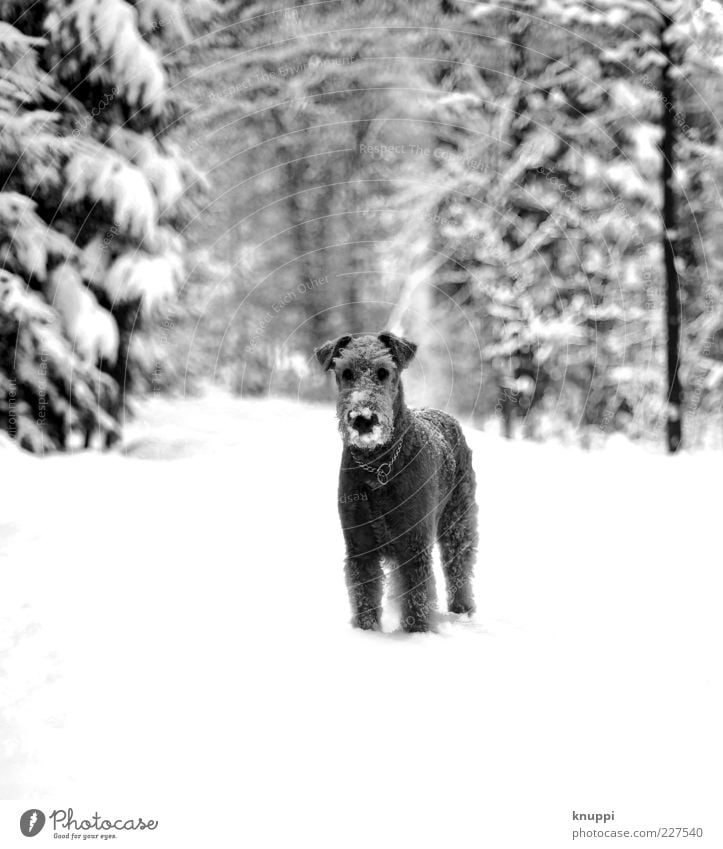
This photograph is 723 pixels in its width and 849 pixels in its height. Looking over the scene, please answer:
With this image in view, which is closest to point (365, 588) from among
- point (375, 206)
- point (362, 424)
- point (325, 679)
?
point (325, 679)

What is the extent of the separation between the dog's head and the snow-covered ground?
1.41 meters

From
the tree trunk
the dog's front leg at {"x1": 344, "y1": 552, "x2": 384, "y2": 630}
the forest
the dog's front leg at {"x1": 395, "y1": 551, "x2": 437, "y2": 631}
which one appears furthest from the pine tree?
the tree trunk

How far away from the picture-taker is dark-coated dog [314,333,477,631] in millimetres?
4426

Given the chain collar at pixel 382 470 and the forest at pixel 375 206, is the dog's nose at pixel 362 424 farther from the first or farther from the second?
the forest at pixel 375 206

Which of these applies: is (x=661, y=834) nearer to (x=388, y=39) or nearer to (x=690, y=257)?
(x=690, y=257)

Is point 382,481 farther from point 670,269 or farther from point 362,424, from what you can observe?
point 670,269

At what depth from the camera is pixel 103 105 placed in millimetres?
10258

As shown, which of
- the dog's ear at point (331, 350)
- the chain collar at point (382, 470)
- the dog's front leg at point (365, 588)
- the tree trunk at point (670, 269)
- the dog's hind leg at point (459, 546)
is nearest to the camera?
the chain collar at point (382, 470)

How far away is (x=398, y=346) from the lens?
15.8 feet

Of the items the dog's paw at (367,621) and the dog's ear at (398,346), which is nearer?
the dog's ear at (398,346)

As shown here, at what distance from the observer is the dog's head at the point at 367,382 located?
4.27 metres

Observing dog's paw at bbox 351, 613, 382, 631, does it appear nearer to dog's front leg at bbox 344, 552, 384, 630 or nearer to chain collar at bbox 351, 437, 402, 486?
dog's front leg at bbox 344, 552, 384, 630

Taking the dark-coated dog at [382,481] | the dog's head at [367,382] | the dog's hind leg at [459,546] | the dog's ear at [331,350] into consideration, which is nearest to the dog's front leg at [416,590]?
the dark-coated dog at [382,481]

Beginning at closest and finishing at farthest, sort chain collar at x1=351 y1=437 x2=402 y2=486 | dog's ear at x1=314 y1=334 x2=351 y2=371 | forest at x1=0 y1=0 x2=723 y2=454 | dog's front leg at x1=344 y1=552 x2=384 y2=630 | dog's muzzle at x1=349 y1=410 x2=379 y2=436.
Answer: dog's muzzle at x1=349 y1=410 x2=379 y2=436
chain collar at x1=351 y1=437 x2=402 y2=486
dog's ear at x1=314 y1=334 x2=351 y2=371
dog's front leg at x1=344 y1=552 x2=384 y2=630
forest at x1=0 y1=0 x2=723 y2=454
